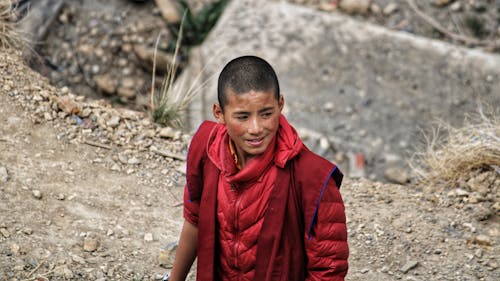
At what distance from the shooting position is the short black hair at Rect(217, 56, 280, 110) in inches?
96.4

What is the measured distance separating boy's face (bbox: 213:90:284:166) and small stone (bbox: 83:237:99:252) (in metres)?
1.54

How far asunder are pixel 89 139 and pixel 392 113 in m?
2.87

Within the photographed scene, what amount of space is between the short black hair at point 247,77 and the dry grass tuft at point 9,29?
310 cm

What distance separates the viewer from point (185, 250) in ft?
9.56

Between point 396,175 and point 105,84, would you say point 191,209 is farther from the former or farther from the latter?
point 105,84

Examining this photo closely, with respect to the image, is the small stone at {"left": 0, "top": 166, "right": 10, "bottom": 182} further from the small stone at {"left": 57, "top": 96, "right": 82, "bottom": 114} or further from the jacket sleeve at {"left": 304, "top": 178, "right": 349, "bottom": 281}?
the jacket sleeve at {"left": 304, "top": 178, "right": 349, "bottom": 281}

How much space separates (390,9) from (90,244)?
452 cm

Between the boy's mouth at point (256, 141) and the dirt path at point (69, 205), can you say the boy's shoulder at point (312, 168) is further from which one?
the dirt path at point (69, 205)

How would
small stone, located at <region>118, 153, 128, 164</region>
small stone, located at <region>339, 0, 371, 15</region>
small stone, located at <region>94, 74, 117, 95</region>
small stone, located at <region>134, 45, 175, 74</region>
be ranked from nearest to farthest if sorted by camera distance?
1. small stone, located at <region>118, 153, 128, 164</region>
2. small stone, located at <region>94, 74, 117, 95</region>
3. small stone, located at <region>134, 45, 175, 74</region>
4. small stone, located at <region>339, 0, 371, 15</region>

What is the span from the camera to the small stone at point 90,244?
374 cm

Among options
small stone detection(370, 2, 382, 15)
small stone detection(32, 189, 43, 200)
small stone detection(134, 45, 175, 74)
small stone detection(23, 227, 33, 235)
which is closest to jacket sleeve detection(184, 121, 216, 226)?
small stone detection(23, 227, 33, 235)

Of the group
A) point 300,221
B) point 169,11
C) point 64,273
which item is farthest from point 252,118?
point 169,11

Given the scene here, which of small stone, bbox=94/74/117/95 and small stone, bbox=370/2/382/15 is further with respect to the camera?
small stone, bbox=370/2/382/15

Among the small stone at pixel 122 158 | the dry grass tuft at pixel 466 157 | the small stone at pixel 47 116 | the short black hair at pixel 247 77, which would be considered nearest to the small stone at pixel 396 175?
the dry grass tuft at pixel 466 157
